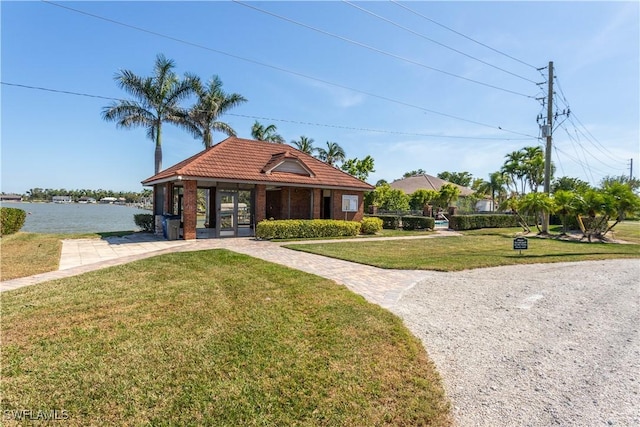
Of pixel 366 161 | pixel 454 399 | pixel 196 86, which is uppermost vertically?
pixel 196 86

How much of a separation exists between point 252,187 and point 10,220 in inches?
449

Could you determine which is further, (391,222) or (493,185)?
(493,185)

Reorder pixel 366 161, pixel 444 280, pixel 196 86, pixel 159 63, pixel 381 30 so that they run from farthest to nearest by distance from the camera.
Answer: pixel 366 161
pixel 196 86
pixel 159 63
pixel 381 30
pixel 444 280

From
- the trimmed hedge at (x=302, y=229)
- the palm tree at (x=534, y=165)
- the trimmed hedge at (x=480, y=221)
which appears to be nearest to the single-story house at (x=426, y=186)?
the palm tree at (x=534, y=165)

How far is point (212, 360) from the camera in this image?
11.6ft

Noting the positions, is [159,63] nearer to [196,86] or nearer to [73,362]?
[196,86]

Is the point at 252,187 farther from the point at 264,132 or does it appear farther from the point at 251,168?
the point at 264,132

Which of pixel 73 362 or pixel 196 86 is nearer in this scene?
pixel 73 362

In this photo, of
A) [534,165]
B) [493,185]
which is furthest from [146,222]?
[493,185]

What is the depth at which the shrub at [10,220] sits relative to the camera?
14961 millimetres

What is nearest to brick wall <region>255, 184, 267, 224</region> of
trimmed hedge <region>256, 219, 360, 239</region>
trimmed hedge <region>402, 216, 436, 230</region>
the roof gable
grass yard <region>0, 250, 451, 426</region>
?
the roof gable

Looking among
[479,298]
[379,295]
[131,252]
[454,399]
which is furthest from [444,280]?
[131,252]

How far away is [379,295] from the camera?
20.8ft

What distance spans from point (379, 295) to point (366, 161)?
34327 millimetres
